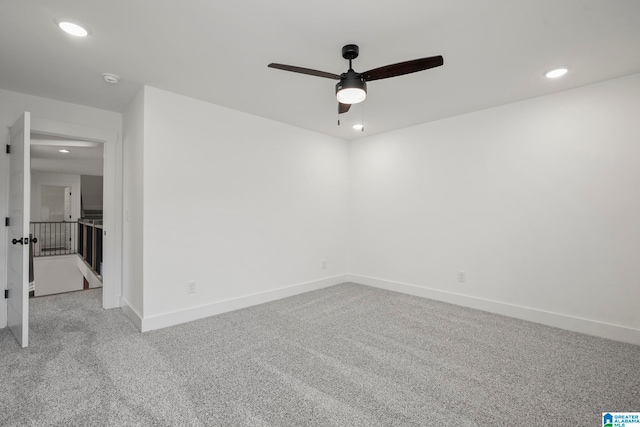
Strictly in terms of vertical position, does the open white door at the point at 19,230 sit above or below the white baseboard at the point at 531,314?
above

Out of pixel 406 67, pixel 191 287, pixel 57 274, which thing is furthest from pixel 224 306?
pixel 57 274

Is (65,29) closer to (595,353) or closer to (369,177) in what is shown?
(369,177)

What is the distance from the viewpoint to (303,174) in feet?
14.4

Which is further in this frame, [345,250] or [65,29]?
[345,250]

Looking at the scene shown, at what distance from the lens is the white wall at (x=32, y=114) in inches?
116

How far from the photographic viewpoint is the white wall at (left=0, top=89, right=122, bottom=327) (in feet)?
9.68

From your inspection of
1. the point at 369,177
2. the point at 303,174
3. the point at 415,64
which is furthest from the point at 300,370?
the point at 369,177

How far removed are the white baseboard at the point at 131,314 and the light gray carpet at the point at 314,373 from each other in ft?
0.26

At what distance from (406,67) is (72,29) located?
90.1 inches

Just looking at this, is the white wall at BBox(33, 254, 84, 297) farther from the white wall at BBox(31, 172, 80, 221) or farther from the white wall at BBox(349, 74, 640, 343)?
the white wall at BBox(349, 74, 640, 343)

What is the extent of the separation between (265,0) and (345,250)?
3.86m

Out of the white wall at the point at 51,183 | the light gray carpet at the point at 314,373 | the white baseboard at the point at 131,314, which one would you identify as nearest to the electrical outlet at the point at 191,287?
the light gray carpet at the point at 314,373

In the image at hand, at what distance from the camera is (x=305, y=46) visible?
2.22m

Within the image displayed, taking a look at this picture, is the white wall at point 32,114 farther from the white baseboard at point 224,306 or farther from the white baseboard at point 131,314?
the white baseboard at point 224,306
